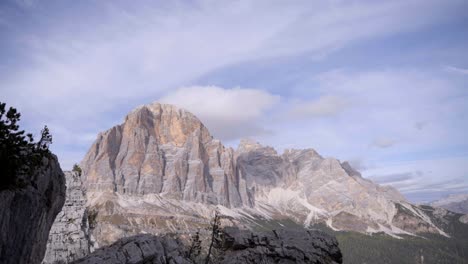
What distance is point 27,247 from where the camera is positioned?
26.0 metres

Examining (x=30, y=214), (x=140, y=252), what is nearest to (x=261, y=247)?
(x=140, y=252)

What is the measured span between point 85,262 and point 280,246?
20.5 meters

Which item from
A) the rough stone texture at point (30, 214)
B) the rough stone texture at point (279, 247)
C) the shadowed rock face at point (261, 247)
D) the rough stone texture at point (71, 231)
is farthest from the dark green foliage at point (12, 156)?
the rough stone texture at point (71, 231)

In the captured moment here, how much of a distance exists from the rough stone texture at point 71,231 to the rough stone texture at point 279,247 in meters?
39.9

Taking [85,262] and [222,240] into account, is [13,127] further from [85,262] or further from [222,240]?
[222,240]

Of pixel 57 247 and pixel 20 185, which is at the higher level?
pixel 20 185

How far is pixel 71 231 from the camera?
71.6 meters

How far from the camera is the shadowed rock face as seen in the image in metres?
29.8

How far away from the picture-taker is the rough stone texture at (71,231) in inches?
2626

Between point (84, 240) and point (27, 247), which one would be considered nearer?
point (27, 247)

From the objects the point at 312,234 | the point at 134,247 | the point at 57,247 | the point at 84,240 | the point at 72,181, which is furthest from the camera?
the point at 72,181

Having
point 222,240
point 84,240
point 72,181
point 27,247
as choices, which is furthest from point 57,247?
point 27,247

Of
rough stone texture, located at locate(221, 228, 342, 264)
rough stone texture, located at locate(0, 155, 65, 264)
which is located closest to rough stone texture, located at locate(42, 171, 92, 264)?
rough stone texture, located at locate(0, 155, 65, 264)

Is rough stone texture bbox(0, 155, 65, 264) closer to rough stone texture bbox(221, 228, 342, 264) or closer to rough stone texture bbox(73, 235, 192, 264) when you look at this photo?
rough stone texture bbox(73, 235, 192, 264)
